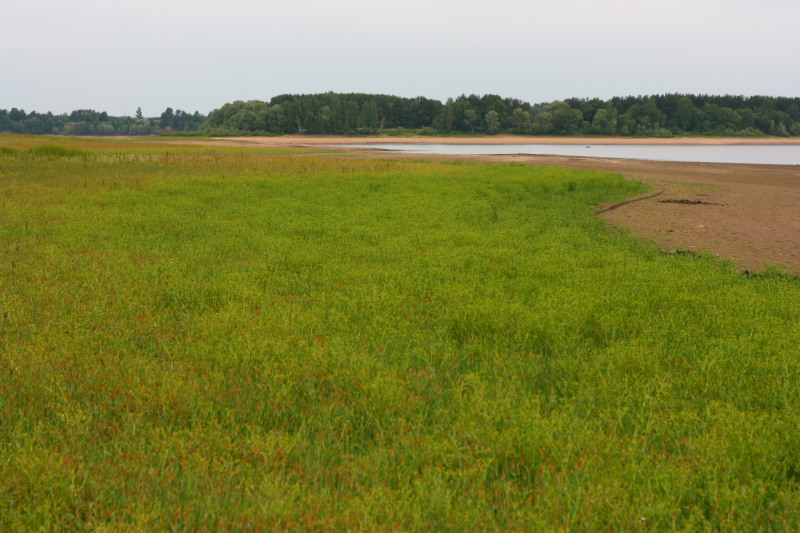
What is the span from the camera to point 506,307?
29.4ft

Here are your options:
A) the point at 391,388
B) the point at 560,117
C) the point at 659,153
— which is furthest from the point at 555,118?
the point at 391,388

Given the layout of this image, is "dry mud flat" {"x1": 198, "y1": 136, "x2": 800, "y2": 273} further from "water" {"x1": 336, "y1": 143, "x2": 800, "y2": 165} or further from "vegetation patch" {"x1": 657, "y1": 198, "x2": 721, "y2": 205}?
"water" {"x1": 336, "y1": 143, "x2": 800, "y2": 165}

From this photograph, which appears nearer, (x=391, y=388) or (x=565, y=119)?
(x=391, y=388)

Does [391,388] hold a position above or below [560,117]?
below

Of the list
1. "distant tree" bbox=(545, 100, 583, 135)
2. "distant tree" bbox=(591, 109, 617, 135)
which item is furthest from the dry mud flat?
"distant tree" bbox=(545, 100, 583, 135)

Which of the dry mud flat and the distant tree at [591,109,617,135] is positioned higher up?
the distant tree at [591,109,617,135]

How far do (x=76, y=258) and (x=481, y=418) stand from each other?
10.0 metres

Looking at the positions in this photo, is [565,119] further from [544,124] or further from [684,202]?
[684,202]

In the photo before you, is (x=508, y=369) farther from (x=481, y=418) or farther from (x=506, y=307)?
(x=506, y=307)

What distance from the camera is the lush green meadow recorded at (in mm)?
4457

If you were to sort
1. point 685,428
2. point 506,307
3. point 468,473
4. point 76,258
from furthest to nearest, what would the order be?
1. point 76,258
2. point 506,307
3. point 685,428
4. point 468,473

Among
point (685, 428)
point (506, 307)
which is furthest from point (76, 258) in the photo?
point (685, 428)

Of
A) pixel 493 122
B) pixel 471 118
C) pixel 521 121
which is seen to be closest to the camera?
pixel 493 122

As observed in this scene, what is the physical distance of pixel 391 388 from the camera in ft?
20.4
